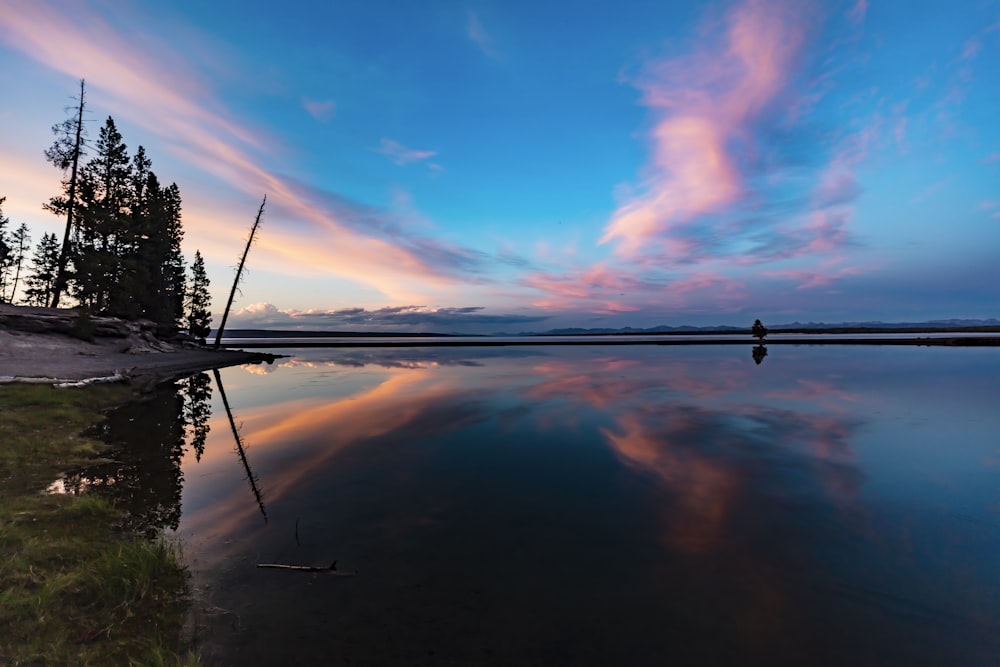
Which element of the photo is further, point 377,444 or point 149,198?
point 149,198

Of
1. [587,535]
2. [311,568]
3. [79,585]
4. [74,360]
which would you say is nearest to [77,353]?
[74,360]

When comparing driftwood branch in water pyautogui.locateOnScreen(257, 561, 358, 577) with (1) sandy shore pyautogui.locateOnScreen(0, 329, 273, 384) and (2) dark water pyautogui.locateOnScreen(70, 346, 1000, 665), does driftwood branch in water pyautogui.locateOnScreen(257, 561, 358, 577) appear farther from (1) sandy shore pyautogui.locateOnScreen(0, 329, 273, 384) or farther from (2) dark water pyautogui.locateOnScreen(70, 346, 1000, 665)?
(1) sandy shore pyautogui.locateOnScreen(0, 329, 273, 384)

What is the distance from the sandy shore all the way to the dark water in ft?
42.1

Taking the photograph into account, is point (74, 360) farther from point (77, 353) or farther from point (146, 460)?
point (146, 460)

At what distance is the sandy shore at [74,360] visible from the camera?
25.8 meters

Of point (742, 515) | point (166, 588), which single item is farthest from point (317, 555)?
point (742, 515)

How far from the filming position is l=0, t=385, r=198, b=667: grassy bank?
189 inches

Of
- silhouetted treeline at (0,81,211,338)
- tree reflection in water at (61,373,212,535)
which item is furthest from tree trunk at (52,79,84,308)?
tree reflection in water at (61,373,212,535)

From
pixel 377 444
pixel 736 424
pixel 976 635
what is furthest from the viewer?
pixel 736 424

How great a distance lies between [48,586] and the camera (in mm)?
5840

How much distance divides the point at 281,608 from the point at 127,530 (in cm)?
486

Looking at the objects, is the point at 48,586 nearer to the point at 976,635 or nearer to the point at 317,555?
the point at 317,555

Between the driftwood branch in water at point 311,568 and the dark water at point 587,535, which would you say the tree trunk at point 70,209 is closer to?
the dark water at point 587,535

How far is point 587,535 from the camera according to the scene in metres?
8.49
